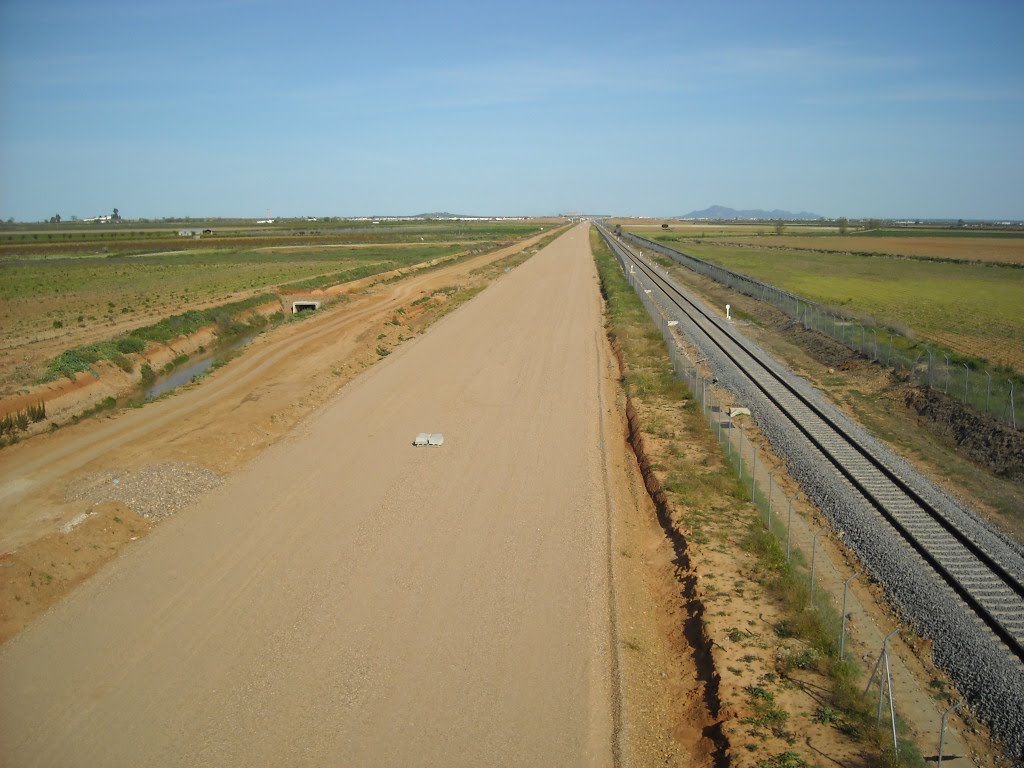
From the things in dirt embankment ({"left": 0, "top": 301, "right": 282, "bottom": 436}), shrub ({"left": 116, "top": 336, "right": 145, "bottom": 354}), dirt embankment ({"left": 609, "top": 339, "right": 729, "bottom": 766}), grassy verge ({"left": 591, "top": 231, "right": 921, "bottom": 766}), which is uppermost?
shrub ({"left": 116, "top": 336, "right": 145, "bottom": 354})

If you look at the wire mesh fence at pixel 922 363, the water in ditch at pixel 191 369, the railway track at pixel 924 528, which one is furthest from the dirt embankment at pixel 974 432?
the water in ditch at pixel 191 369

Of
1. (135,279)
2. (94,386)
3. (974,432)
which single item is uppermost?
(135,279)

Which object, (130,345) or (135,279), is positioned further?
(135,279)

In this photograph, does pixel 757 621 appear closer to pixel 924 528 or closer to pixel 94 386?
pixel 924 528

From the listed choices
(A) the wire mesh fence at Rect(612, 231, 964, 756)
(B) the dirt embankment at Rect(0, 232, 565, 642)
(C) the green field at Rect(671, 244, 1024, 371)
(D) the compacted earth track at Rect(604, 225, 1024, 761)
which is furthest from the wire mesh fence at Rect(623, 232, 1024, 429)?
(B) the dirt embankment at Rect(0, 232, 565, 642)

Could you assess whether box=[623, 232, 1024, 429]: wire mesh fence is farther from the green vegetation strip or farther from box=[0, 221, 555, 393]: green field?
box=[0, 221, 555, 393]: green field

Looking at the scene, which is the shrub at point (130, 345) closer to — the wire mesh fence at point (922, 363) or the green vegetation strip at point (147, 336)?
the green vegetation strip at point (147, 336)

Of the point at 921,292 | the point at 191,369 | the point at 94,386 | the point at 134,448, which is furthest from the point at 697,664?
the point at 921,292
